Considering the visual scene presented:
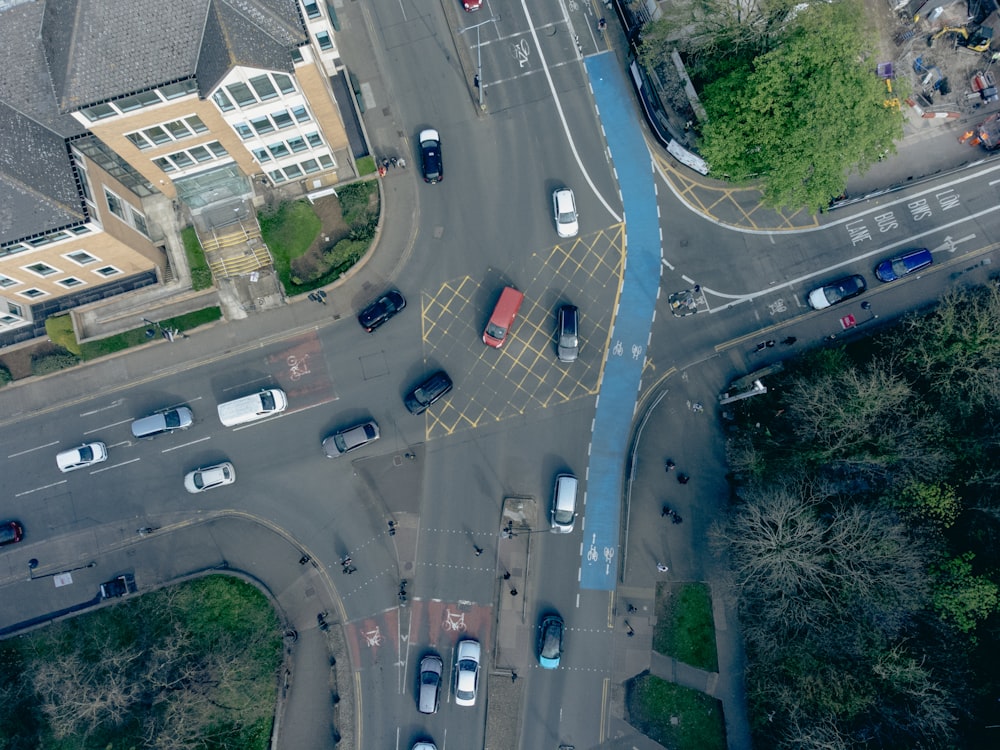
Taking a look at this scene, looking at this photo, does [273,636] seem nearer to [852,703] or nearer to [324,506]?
[324,506]

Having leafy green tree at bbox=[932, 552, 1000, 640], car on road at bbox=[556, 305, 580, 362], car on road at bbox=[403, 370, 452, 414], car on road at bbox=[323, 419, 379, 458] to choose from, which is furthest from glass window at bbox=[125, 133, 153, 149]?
leafy green tree at bbox=[932, 552, 1000, 640]

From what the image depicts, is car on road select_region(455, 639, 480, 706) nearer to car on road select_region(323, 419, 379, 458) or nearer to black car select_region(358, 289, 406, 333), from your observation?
car on road select_region(323, 419, 379, 458)

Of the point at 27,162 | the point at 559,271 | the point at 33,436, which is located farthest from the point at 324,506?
the point at 27,162

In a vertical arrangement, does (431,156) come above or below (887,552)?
above

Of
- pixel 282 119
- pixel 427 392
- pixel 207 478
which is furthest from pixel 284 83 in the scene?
pixel 207 478

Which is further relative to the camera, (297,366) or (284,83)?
(297,366)

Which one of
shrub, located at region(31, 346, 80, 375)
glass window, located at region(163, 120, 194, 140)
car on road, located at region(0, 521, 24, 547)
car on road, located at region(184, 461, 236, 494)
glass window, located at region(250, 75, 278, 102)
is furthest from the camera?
shrub, located at region(31, 346, 80, 375)

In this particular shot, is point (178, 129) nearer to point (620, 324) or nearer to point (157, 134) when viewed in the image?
point (157, 134)
